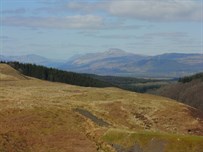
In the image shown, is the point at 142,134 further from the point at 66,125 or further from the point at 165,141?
the point at 66,125

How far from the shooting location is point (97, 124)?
63031 mm

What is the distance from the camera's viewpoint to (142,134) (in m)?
52.1

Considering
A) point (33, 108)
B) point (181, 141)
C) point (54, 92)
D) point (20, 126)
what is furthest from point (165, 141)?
point (54, 92)

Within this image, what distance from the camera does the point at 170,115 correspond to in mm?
76625

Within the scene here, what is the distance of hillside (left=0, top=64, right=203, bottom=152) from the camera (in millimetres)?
50938

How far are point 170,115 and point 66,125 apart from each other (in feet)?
77.4

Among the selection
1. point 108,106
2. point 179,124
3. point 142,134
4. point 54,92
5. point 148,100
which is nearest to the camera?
point 142,134

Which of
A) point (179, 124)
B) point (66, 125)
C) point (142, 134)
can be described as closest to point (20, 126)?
point (66, 125)

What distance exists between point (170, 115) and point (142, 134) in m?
25.6

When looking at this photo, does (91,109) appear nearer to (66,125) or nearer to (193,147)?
(66,125)

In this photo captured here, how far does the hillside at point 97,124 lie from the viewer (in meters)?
50.9

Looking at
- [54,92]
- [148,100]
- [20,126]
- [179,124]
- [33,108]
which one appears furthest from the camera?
[54,92]

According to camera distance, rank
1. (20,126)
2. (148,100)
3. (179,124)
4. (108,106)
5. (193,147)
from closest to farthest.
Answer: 1. (193,147)
2. (20,126)
3. (179,124)
4. (108,106)
5. (148,100)

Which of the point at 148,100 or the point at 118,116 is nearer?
the point at 118,116
